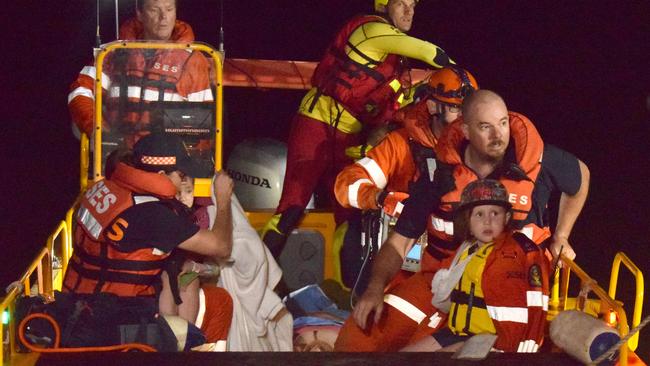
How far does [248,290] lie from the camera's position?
7707 mm

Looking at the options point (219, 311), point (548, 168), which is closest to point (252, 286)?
point (219, 311)

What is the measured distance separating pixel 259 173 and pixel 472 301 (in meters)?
2.85

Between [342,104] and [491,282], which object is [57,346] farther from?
[342,104]

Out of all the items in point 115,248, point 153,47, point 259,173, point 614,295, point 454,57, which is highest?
point 153,47

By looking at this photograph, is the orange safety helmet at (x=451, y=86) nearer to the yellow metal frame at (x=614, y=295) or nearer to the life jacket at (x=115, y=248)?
the yellow metal frame at (x=614, y=295)

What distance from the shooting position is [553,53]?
58.7 feet

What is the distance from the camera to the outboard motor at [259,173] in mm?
9359

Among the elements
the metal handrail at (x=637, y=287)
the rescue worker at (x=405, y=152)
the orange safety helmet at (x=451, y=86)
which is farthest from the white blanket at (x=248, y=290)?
the metal handrail at (x=637, y=287)

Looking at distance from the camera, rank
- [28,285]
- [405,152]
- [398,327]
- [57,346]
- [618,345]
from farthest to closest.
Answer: [405,152] → [398,327] → [28,285] → [57,346] → [618,345]

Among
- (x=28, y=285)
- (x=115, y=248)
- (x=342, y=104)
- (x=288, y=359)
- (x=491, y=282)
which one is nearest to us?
(x=288, y=359)

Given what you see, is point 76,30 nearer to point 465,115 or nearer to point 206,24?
point 206,24

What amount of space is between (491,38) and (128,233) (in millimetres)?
11214

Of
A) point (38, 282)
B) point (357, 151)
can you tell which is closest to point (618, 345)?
point (38, 282)

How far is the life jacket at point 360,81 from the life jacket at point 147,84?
82cm
